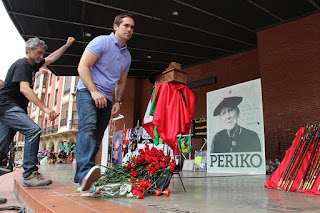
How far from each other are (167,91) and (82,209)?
6.69 ft

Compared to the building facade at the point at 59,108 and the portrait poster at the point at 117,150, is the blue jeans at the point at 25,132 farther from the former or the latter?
the building facade at the point at 59,108

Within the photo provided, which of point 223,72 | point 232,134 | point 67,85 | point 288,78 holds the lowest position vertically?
point 232,134

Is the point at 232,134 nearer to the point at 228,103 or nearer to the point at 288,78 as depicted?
the point at 228,103

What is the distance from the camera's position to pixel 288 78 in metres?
7.28

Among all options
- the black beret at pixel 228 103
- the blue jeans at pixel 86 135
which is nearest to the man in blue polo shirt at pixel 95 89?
the blue jeans at pixel 86 135

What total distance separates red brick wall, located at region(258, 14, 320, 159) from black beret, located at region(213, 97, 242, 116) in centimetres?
253

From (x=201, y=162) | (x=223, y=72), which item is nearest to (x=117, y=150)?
(x=201, y=162)

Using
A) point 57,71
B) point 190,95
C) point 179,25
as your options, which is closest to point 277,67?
point 179,25

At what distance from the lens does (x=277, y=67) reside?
24.8 feet

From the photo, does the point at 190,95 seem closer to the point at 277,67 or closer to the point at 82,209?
the point at 82,209

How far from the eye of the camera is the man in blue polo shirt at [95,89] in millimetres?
1853

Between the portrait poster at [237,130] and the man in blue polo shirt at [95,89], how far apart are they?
3568mm

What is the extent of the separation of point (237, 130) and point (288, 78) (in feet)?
10.4

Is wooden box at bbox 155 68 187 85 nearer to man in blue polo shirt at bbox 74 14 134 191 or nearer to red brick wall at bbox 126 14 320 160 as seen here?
man in blue polo shirt at bbox 74 14 134 191
